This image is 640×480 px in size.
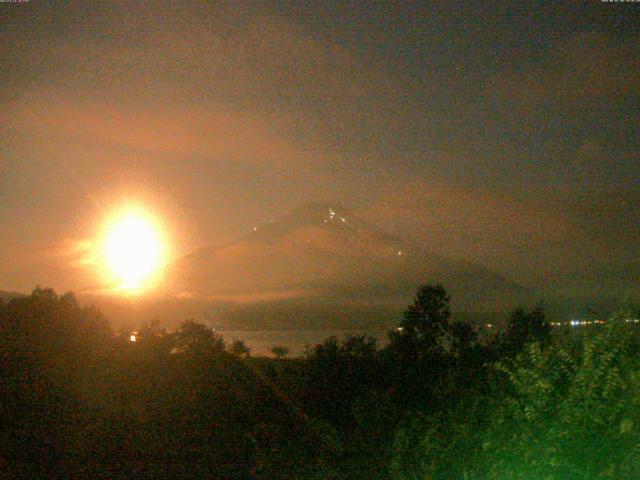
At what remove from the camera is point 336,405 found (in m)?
12.4

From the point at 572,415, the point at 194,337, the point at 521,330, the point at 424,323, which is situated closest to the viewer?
the point at 572,415

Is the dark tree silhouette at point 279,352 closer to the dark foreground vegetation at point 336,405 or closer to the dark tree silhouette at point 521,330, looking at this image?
the dark foreground vegetation at point 336,405

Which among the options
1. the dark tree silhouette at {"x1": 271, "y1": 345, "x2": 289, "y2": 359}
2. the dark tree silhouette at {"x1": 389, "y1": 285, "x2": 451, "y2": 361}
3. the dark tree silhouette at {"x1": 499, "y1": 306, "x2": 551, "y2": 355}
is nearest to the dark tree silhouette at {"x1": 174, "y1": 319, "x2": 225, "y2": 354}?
the dark tree silhouette at {"x1": 271, "y1": 345, "x2": 289, "y2": 359}

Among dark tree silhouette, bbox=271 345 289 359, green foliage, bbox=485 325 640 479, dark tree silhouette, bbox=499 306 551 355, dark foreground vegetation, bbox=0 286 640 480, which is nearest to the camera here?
green foliage, bbox=485 325 640 479

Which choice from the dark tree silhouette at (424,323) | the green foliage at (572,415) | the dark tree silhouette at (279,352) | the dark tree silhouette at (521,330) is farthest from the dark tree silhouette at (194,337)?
the green foliage at (572,415)

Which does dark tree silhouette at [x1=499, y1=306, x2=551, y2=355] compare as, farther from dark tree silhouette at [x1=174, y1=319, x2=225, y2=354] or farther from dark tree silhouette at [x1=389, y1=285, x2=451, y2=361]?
dark tree silhouette at [x1=174, y1=319, x2=225, y2=354]

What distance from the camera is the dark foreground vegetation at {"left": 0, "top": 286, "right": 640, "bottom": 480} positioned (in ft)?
19.5

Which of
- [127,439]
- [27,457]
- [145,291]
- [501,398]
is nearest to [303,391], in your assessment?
[127,439]

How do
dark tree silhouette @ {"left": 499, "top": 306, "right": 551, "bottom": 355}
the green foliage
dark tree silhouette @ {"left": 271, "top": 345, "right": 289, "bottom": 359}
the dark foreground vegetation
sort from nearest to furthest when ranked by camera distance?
the green foliage
the dark foreground vegetation
dark tree silhouette @ {"left": 499, "top": 306, "right": 551, "bottom": 355}
dark tree silhouette @ {"left": 271, "top": 345, "right": 289, "bottom": 359}

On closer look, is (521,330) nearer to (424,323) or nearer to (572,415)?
(572,415)

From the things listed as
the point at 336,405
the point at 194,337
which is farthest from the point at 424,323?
the point at 336,405

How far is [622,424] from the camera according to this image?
5.45 meters

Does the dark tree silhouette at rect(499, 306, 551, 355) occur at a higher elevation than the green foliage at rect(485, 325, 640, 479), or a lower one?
higher

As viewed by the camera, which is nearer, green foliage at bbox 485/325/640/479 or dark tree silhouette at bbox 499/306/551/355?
green foliage at bbox 485/325/640/479
